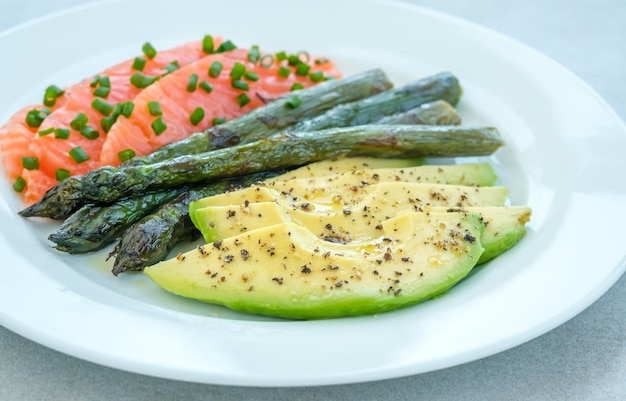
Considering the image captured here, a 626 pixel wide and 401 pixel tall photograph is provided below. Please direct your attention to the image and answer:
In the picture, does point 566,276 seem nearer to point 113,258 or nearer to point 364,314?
point 364,314

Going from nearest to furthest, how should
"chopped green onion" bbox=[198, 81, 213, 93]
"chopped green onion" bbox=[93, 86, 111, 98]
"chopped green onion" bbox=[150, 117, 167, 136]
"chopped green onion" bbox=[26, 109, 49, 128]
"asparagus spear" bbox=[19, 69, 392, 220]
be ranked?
1. "asparagus spear" bbox=[19, 69, 392, 220]
2. "chopped green onion" bbox=[150, 117, 167, 136]
3. "chopped green onion" bbox=[26, 109, 49, 128]
4. "chopped green onion" bbox=[93, 86, 111, 98]
5. "chopped green onion" bbox=[198, 81, 213, 93]

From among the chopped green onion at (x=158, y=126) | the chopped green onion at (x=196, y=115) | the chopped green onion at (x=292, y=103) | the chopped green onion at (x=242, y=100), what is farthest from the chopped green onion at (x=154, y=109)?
the chopped green onion at (x=292, y=103)

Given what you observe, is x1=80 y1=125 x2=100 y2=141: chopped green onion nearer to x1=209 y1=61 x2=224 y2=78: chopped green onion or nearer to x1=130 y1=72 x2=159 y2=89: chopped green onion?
x1=130 y1=72 x2=159 y2=89: chopped green onion

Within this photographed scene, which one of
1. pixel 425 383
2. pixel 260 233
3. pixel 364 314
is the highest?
pixel 260 233

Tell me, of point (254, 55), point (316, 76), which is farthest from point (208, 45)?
point (316, 76)

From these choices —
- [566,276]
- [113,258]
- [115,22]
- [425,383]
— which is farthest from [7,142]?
[566,276]

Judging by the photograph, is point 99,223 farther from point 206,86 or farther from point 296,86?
point 296,86

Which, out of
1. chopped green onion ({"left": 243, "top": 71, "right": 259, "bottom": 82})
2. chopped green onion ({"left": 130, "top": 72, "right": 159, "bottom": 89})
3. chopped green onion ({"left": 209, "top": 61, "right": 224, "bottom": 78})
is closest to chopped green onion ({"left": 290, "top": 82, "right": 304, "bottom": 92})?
chopped green onion ({"left": 243, "top": 71, "right": 259, "bottom": 82})
